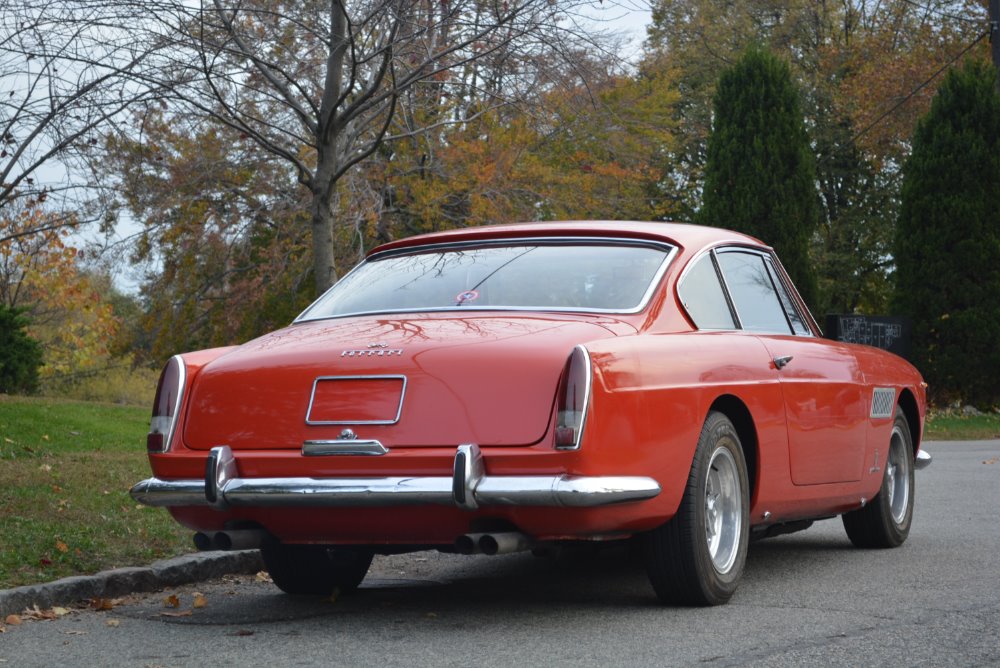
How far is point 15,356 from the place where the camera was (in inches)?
874

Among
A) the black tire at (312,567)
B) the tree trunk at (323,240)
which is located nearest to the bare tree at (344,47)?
the tree trunk at (323,240)

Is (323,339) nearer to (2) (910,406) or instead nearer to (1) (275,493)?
(1) (275,493)

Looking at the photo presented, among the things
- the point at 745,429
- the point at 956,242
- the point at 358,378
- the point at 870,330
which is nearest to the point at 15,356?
the point at 956,242

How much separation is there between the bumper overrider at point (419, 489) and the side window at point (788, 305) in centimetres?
237

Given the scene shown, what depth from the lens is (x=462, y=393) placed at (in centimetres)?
497

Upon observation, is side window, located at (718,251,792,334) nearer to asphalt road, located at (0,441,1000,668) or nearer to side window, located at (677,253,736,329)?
side window, located at (677,253,736,329)

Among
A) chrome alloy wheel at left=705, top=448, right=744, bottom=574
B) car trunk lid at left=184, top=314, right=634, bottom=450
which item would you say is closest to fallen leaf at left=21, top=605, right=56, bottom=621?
car trunk lid at left=184, top=314, right=634, bottom=450

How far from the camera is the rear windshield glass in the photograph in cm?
573

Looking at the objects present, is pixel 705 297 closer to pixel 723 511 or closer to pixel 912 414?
pixel 723 511

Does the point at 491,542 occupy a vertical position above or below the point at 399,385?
below

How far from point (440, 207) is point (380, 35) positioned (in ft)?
41.0

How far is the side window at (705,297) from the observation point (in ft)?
19.6

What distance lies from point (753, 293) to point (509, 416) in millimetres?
2317

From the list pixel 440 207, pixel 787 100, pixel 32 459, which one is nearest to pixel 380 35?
pixel 32 459
